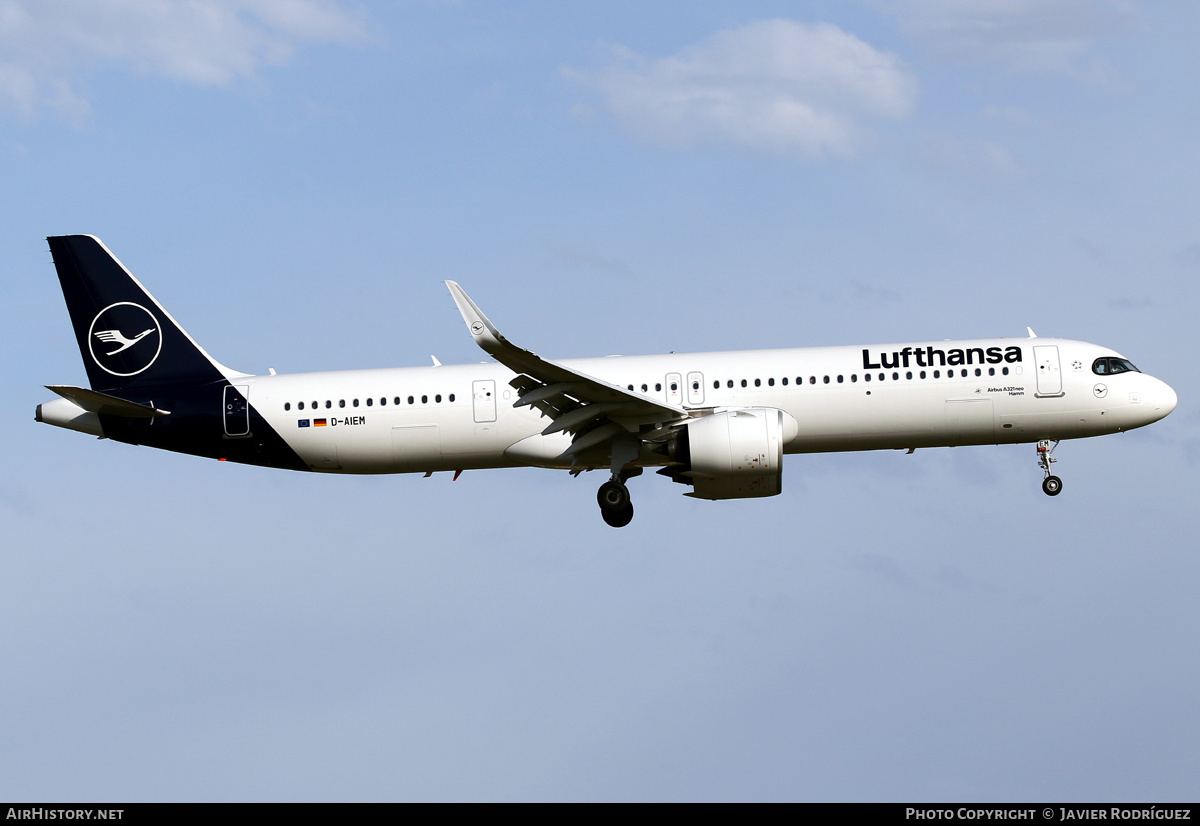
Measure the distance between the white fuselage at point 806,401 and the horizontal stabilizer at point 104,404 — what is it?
11.5 ft

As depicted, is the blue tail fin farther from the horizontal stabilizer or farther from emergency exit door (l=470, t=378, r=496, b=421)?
emergency exit door (l=470, t=378, r=496, b=421)

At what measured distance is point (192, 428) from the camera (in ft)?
117

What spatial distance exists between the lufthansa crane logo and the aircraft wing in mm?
11661

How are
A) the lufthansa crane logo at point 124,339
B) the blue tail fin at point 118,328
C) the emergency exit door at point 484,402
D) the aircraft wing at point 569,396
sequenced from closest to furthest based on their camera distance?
the aircraft wing at point 569,396
the emergency exit door at point 484,402
the blue tail fin at point 118,328
the lufthansa crane logo at point 124,339

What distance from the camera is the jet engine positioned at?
31500 millimetres

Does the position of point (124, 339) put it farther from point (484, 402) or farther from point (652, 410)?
point (652, 410)

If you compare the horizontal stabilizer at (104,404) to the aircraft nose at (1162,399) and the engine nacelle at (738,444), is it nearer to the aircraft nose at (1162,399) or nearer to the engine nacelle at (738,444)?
the engine nacelle at (738,444)

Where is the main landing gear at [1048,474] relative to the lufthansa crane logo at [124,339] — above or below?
below

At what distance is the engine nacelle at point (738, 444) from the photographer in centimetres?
3150

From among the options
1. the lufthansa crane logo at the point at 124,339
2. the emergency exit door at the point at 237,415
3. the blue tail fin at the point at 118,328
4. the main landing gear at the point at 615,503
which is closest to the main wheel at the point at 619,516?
the main landing gear at the point at 615,503

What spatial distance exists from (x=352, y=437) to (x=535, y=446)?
4.88 m

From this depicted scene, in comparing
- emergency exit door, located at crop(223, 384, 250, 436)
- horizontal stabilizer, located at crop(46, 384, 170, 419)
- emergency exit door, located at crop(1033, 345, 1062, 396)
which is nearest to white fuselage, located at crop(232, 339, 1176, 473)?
emergency exit door, located at crop(1033, 345, 1062, 396)

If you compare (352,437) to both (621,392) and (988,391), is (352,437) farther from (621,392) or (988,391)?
(988,391)
